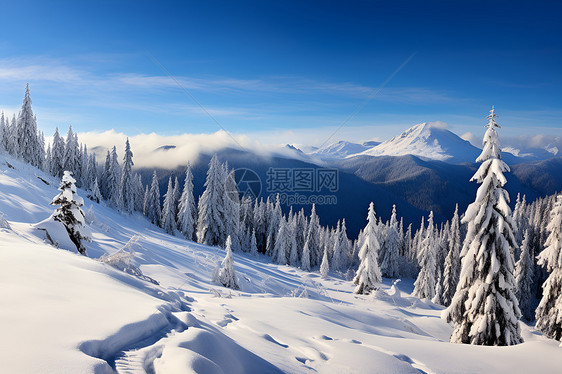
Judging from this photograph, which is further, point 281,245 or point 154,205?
point 154,205

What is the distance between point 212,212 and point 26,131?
34564 mm

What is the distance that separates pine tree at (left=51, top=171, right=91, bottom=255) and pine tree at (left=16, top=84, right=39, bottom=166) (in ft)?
161

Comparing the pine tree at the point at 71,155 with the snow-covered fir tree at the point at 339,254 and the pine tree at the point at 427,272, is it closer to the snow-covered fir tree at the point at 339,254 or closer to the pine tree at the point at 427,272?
the snow-covered fir tree at the point at 339,254

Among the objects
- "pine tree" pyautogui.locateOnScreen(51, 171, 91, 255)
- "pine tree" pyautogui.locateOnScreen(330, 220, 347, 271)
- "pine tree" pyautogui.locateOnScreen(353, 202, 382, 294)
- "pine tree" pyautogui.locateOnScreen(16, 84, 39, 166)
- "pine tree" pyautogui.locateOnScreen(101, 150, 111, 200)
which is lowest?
"pine tree" pyautogui.locateOnScreen(330, 220, 347, 271)

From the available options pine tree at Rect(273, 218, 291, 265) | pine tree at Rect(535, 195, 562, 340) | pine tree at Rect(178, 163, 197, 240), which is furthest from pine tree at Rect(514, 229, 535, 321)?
pine tree at Rect(178, 163, 197, 240)

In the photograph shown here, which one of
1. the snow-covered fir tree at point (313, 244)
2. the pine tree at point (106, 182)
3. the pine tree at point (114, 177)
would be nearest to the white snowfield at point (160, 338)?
the pine tree at point (114, 177)

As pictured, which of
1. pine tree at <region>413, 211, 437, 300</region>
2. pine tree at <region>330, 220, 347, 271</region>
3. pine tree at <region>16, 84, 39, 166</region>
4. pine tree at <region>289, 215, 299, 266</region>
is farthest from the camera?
pine tree at <region>330, 220, 347, 271</region>

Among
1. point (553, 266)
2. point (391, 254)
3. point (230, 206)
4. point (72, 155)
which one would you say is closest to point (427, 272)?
point (391, 254)

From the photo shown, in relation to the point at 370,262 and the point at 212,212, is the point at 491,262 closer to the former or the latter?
the point at 370,262

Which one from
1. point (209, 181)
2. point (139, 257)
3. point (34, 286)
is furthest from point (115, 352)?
point (209, 181)

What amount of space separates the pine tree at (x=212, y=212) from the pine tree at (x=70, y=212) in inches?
1260

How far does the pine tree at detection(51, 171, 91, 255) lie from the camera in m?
11.4

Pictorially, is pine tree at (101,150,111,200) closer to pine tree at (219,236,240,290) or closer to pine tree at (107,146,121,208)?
pine tree at (107,146,121,208)

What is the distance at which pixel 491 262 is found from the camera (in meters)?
12.2
